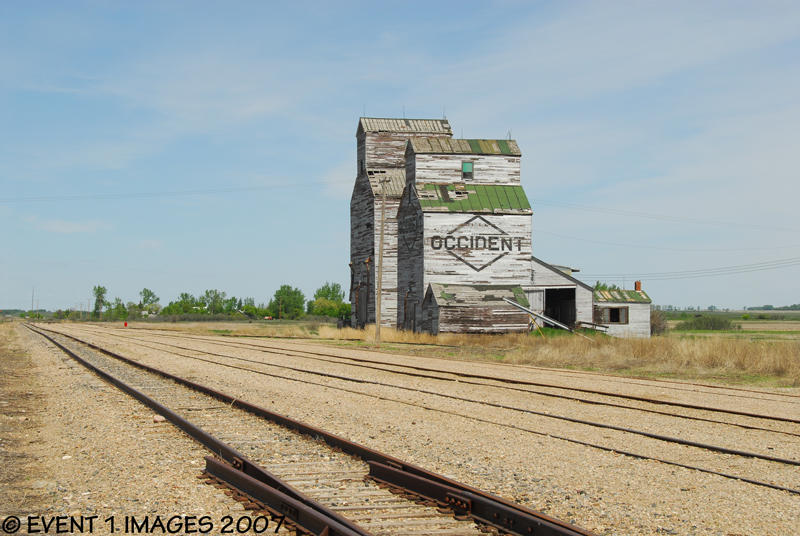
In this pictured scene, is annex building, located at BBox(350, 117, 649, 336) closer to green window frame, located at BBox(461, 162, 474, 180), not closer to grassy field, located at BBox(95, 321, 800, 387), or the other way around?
green window frame, located at BBox(461, 162, 474, 180)

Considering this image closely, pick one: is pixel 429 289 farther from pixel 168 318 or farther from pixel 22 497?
pixel 168 318

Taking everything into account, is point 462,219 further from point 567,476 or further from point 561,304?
point 567,476

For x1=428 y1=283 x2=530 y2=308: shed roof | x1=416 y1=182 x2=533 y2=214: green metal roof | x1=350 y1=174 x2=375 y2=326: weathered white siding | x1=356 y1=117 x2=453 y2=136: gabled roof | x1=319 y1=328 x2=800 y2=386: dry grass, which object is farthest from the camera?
x1=356 y1=117 x2=453 y2=136: gabled roof

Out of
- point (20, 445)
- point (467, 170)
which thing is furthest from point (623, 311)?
point (20, 445)

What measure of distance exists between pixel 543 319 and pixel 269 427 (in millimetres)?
32977

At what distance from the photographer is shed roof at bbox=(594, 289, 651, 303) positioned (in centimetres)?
5175

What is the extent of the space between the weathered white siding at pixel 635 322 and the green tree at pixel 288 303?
106561 millimetres

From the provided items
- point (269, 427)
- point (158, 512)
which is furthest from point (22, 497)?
point (269, 427)

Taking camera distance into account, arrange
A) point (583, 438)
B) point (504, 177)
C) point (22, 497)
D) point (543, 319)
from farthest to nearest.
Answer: point (504, 177), point (543, 319), point (583, 438), point (22, 497)

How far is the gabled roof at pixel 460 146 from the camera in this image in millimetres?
46406

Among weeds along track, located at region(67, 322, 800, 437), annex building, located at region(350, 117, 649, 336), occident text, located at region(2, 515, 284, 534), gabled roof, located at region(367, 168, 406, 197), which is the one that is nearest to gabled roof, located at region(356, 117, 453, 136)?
gabled roof, located at region(367, 168, 406, 197)

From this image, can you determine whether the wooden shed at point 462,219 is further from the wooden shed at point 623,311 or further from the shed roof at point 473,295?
the wooden shed at point 623,311

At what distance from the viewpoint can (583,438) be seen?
10.1 metres

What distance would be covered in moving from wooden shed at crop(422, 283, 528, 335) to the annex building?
0.18 feet
